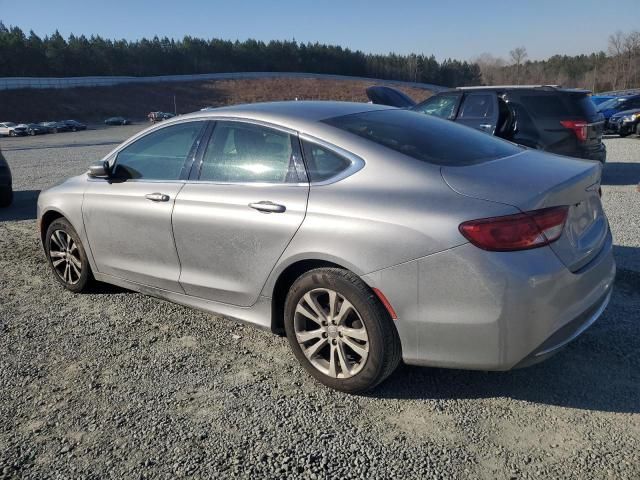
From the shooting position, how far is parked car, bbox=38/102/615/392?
8.79 ft

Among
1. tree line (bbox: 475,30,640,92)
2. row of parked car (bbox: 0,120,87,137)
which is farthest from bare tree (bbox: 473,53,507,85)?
row of parked car (bbox: 0,120,87,137)

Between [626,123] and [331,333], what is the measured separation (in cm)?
1906

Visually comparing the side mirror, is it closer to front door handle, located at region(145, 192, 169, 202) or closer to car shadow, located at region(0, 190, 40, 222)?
front door handle, located at region(145, 192, 169, 202)

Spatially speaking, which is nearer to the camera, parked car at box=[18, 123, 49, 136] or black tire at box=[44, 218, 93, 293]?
black tire at box=[44, 218, 93, 293]

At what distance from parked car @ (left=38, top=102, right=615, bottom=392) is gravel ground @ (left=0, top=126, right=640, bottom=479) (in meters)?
0.29

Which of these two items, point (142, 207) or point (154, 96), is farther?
point (154, 96)

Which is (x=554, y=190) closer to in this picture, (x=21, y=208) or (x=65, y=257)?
(x=65, y=257)

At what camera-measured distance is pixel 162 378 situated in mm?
3418

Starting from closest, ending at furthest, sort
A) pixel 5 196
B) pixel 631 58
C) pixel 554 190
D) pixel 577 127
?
pixel 554 190
pixel 577 127
pixel 5 196
pixel 631 58

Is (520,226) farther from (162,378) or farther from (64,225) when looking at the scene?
(64,225)

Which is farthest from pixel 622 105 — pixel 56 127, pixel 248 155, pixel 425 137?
pixel 56 127

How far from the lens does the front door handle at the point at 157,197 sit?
391 centimetres

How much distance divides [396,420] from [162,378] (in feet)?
4.77

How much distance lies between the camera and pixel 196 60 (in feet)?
346
